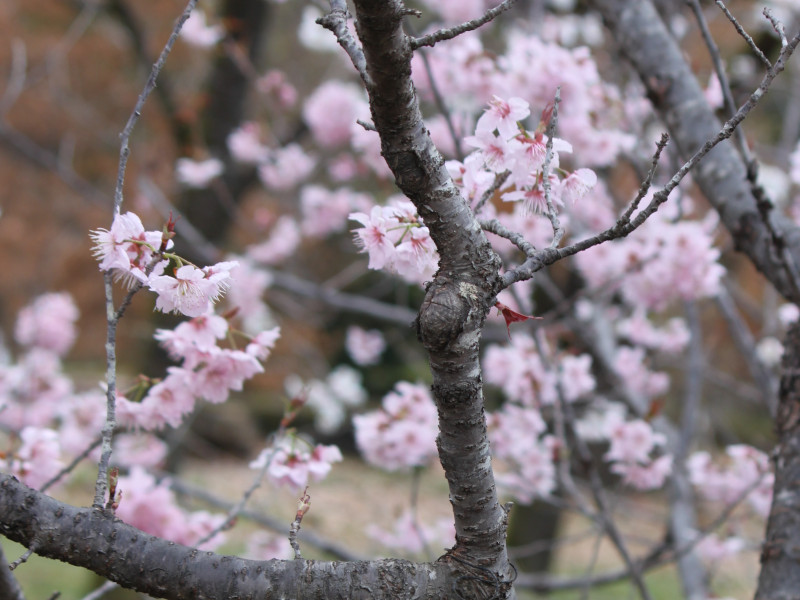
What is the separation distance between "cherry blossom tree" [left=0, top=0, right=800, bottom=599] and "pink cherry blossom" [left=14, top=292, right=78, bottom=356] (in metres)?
0.03

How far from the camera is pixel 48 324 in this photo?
13.9 feet

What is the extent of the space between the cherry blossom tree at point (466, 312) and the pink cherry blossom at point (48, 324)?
0.03 m

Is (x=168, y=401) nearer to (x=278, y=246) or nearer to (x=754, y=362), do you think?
(x=754, y=362)

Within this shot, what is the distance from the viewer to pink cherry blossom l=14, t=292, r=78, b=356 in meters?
4.25

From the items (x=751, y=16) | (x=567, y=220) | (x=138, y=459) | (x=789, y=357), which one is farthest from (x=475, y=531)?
(x=751, y=16)

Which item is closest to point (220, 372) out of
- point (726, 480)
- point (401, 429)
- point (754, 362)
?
point (401, 429)

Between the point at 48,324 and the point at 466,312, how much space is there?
162 inches

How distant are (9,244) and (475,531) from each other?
9215mm

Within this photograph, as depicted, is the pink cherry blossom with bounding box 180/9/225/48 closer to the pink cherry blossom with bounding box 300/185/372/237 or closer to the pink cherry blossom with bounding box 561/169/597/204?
the pink cherry blossom with bounding box 300/185/372/237

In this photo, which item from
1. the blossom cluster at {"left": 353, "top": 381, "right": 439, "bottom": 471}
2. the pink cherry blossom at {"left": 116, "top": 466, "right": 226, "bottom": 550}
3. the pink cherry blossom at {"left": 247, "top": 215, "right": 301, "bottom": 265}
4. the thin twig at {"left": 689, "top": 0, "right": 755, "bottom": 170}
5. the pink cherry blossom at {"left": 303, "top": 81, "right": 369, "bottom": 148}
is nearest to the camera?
the thin twig at {"left": 689, "top": 0, "right": 755, "bottom": 170}

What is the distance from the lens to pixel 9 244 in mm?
8547

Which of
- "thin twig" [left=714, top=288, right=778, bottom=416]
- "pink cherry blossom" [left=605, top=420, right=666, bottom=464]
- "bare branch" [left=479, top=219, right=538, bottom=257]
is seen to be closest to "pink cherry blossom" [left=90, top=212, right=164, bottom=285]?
"bare branch" [left=479, top=219, right=538, bottom=257]

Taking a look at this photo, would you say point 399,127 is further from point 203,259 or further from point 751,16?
point 751,16

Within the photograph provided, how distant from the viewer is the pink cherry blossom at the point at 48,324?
13.9ft
